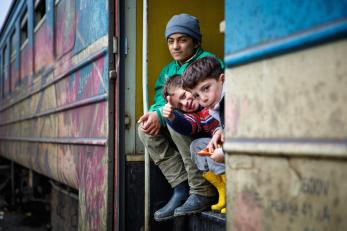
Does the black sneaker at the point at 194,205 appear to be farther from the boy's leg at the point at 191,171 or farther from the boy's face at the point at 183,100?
the boy's face at the point at 183,100

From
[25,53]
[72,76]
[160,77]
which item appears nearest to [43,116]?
[72,76]

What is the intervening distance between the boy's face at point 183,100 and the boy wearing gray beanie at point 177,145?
0.13 meters

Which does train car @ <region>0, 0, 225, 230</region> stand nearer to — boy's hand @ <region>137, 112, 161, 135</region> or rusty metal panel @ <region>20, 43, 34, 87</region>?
boy's hand @ <region>137, 112, 161, 135</region>

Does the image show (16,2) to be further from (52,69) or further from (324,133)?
(324,133)

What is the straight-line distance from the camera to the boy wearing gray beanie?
72.6 inches

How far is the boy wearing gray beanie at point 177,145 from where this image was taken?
1.84 meters

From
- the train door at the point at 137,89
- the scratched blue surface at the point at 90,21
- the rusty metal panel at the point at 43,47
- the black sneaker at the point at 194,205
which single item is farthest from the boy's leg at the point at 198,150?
the rusty metal panel at the point at 43,47

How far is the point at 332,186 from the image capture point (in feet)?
2.76

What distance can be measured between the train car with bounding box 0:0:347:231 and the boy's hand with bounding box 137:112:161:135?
0.79ft

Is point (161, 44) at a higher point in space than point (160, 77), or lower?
A: higher

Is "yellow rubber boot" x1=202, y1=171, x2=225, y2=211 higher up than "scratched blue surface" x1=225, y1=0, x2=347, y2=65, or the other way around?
"scratched blue surface" x1=225, y1=0, x2=347, y2=65

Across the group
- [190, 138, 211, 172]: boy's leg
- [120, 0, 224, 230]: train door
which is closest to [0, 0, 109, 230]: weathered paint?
[120, 0, 224, 230]: train door

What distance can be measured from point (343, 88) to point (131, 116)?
152 cm

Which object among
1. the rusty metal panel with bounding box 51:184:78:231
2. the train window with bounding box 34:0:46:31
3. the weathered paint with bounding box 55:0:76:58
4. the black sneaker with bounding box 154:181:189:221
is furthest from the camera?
the train window with bounding box 34:0:46:31
